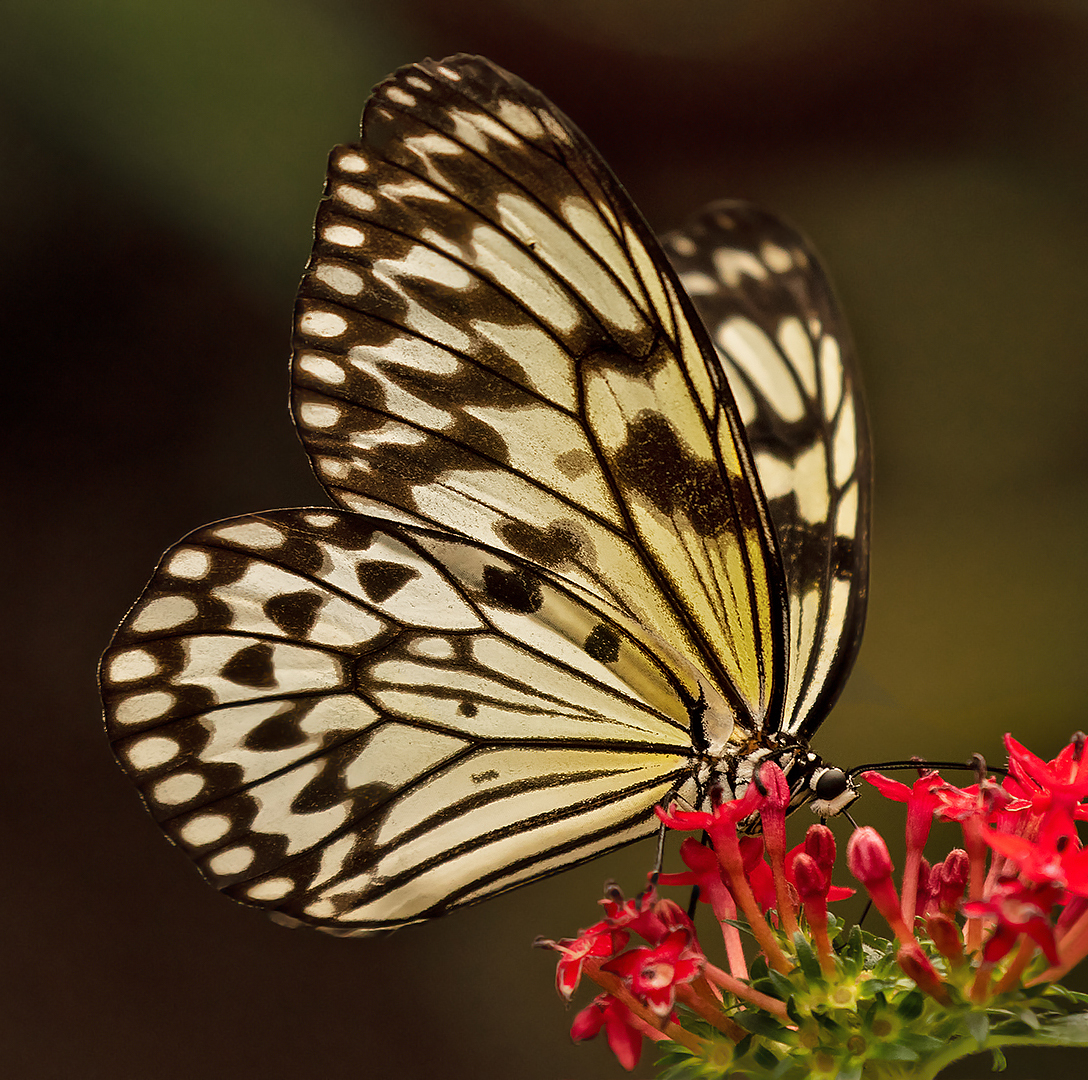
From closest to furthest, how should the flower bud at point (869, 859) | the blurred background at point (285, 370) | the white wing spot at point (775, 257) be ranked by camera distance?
the flower bud at point (869, 859) < the white wing spot at point (775, 257) < the blurred background at point (285, 370)

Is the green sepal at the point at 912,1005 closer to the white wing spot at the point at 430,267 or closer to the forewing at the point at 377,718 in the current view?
the forewing at the point at 377,718

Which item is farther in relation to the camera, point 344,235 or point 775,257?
point 775,257

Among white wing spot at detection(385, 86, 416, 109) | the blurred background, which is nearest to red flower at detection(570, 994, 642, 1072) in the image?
white wing spot at detection(385, 86, 416, 109)

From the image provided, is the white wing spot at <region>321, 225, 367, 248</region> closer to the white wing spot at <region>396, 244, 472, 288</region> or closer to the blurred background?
the white wing spot at <region>396, 244, 472, 288</region>

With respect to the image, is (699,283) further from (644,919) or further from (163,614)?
(644,919)

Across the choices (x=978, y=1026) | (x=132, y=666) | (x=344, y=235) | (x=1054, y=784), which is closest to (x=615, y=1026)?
(x=978, y=1026)

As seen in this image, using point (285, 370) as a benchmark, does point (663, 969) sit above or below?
below

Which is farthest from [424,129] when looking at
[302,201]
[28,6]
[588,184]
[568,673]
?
[28,6]

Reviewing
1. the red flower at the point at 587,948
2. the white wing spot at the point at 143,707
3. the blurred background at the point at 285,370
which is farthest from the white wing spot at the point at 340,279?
the blurred background at the point at 285,370
